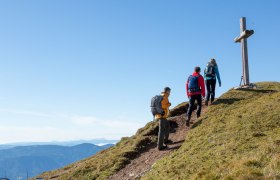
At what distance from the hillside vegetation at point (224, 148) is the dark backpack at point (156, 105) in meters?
2.28

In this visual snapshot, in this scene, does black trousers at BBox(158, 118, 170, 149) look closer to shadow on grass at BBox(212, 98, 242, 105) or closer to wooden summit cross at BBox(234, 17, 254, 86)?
shadow on grass at BBox(212, 98, 242, 105)

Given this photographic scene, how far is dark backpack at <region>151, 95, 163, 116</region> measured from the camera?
62.3 feet

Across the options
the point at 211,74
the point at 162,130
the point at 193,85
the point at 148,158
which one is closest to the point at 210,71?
the point at 211,74

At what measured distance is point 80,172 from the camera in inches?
817

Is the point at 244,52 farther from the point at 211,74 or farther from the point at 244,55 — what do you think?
the point at 211,74

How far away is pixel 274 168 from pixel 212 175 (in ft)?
7.03

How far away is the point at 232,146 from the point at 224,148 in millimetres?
357

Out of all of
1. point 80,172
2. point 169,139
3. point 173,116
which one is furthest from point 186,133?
point 80,172

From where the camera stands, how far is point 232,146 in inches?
602

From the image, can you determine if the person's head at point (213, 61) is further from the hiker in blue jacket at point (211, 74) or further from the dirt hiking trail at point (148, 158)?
the dirt hiking trail at point (148, 158)

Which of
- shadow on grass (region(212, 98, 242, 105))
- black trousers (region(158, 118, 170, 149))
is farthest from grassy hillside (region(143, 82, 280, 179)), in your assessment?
black trousers (region(158, 118, 170, 149))

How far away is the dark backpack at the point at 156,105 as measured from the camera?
1900cm

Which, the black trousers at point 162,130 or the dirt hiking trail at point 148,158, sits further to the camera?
the black trousers at point 162,130

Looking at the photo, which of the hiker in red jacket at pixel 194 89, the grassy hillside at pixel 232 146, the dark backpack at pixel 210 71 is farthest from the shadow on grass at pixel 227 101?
the hiker in red jacket at pixel 194 89
